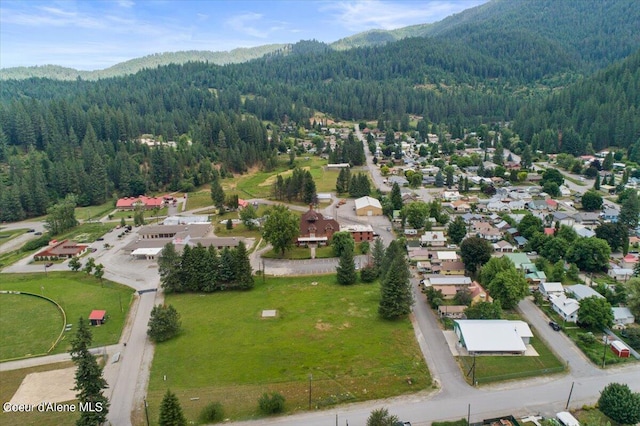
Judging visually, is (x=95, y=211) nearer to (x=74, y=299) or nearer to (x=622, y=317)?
(x=74, y=299)

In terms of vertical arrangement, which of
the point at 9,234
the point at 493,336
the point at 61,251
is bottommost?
the point at 9,234

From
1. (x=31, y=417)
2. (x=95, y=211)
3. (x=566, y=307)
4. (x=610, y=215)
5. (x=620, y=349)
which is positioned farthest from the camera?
(x=95, y=211)

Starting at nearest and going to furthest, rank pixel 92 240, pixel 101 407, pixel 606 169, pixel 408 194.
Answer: pixel 101 407 < pixel 92 240 < pixel 408 194 < pixel 606 169

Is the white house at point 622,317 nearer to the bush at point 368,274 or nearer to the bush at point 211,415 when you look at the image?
the bush at point 368,274

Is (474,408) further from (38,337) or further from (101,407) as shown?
(38,337)

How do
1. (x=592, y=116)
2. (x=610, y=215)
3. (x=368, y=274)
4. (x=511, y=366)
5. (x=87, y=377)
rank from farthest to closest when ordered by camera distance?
(x=592, y=116)
(x=610, y=215)
(x=368, y=274)
(x=511, y=366)
(x=87, y=377)

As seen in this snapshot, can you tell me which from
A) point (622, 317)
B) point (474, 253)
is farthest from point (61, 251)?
point (622, 317)

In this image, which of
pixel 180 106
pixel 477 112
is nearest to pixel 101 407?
pixel 180 106
